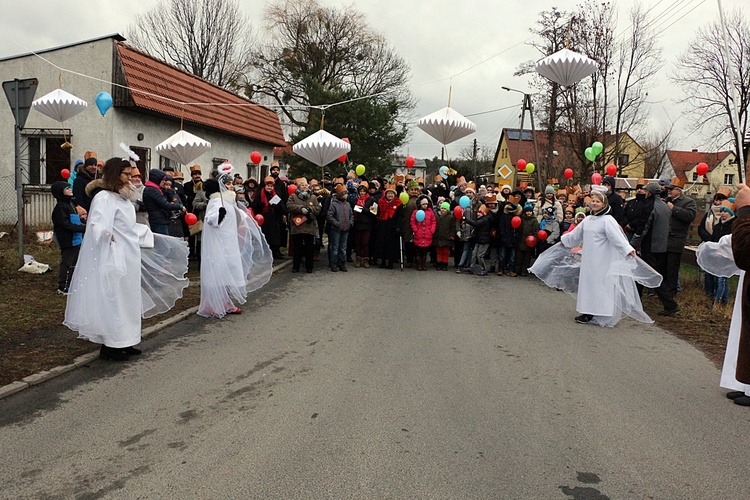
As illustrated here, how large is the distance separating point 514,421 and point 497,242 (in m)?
9.98

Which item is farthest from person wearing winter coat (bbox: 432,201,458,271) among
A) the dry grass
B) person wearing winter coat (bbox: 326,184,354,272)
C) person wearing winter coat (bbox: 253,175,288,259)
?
the dry grass

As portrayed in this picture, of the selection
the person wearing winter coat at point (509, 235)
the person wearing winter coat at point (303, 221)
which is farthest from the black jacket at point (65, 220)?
the person wearing winter coat at point (509, 235)

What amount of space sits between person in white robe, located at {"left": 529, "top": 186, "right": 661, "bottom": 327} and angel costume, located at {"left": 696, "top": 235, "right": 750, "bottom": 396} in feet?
7.90

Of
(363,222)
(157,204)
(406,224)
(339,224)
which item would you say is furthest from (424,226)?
(157,204)

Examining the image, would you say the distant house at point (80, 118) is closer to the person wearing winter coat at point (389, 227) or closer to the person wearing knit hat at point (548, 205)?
the person wearing winter coat at point (389, 227)

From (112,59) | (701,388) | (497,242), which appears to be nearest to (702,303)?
(497,242)

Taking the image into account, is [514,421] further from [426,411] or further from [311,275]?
[311,275]

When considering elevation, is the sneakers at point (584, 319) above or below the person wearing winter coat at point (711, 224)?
below

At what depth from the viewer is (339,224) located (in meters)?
13.9

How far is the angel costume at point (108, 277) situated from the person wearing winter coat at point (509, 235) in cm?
918

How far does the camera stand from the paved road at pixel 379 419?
13.0 feet

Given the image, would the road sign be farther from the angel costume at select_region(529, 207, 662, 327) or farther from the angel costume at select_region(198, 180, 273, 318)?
the angel costume at select_region(529, 207, 662, 327)

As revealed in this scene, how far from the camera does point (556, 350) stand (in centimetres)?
758

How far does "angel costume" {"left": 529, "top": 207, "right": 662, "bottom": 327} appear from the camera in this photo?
897cm
